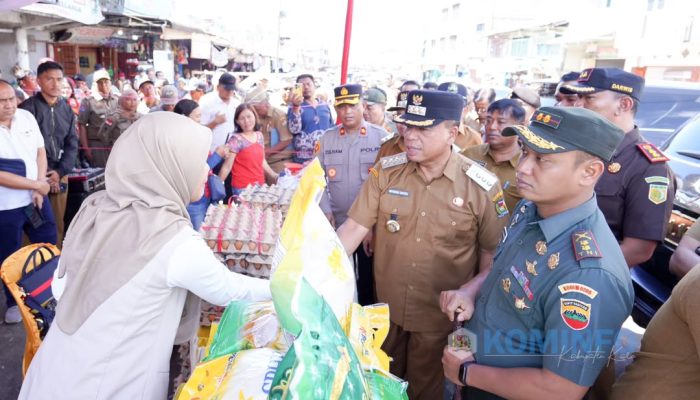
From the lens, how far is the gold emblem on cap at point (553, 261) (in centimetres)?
140

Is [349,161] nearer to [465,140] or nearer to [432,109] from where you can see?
[465,140]

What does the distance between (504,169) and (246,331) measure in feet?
7.35

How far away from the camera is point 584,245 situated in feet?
4.48

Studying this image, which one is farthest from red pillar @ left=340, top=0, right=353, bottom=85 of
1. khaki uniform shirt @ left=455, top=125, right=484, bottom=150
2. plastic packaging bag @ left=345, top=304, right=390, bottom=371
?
plastic packaging bag @ left=345, top=304, right=390, bottom=371

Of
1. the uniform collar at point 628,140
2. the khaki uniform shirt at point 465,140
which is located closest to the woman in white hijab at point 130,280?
the uniform collar at point 628,140

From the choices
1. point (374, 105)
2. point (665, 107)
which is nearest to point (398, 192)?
point (374, 105)

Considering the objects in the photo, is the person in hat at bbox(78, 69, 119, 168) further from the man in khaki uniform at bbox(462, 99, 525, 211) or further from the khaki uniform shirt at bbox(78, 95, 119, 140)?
the man in khaki uniform at bbox(462, 99, 525, 211)

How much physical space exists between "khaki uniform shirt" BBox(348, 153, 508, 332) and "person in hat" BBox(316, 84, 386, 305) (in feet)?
3.96

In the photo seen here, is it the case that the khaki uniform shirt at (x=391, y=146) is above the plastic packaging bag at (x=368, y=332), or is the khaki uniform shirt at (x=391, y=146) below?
above

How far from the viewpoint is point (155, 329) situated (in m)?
1.57

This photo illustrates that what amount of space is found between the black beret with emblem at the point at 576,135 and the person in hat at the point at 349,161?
225 centimetres

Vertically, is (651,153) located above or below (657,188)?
above

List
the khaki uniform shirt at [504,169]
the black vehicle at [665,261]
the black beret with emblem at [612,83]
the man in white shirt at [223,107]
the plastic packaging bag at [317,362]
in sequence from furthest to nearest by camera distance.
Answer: the man in white shirt at [223,107]
the khaki uniform shirt at [504,169]
the black vehicle at [665,261]
the black beret with emblem at [612,83]
the plastic packaging bag at [317,362]

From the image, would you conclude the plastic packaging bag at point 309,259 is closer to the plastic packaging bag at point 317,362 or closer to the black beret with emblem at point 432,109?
the plastic packaging bag at point 317,362
